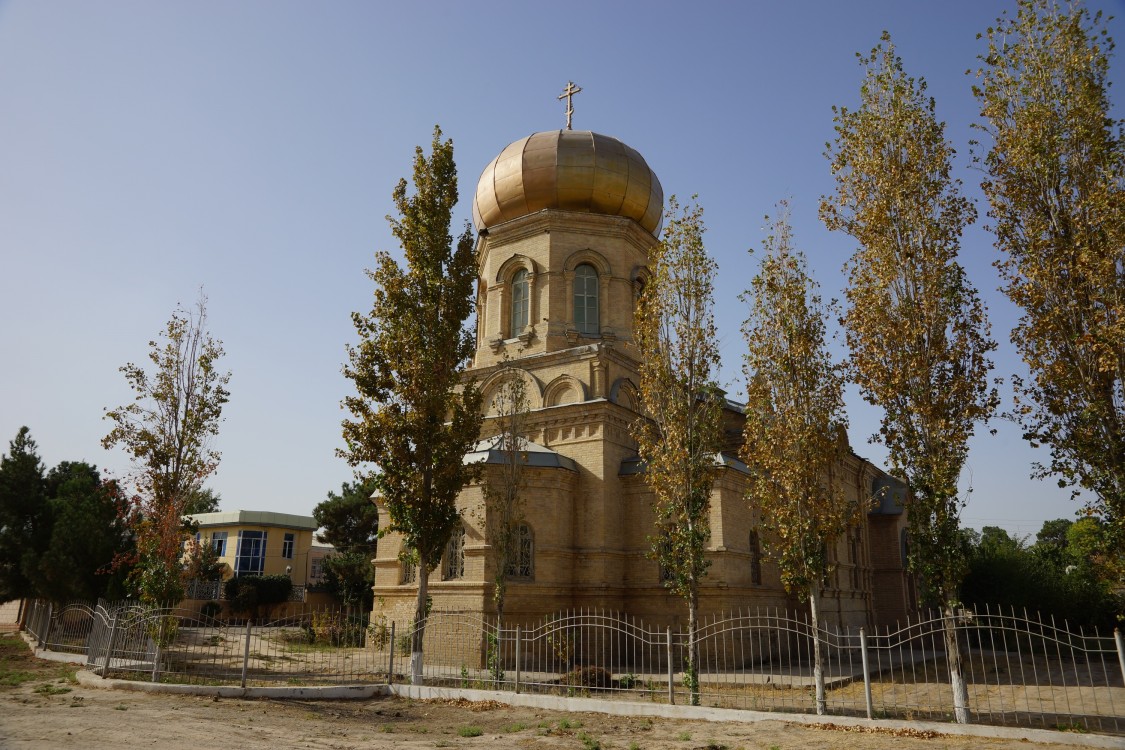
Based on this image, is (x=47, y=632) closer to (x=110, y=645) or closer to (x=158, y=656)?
(x=110, y=645)

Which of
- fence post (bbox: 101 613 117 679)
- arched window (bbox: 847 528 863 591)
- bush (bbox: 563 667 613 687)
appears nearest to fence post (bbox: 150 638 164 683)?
fence post (bbox: 101 613 117 679)

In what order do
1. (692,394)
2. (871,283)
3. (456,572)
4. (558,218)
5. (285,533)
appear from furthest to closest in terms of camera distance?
(285,533), (558,218), (456,572), (692,394), (871,283)

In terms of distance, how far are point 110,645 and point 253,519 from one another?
2306cm

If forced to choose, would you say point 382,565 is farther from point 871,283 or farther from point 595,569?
point 871,283

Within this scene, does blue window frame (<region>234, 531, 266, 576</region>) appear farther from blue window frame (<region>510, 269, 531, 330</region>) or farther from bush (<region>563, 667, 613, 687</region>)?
bush (<region>563, 667, 613, 687</region>)

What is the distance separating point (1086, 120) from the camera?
423 inches

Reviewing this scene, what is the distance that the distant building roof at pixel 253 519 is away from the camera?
34.7m

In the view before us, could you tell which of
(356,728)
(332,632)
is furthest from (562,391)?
(356,728)

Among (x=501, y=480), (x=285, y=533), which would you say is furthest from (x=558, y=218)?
(x=285, y=533)

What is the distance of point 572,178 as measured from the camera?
68.3 ft

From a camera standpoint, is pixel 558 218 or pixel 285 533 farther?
pixel 285 533

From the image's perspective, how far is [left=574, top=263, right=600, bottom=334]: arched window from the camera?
2077 centimetres

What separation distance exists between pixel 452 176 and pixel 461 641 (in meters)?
9.44

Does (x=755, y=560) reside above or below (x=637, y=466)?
below
